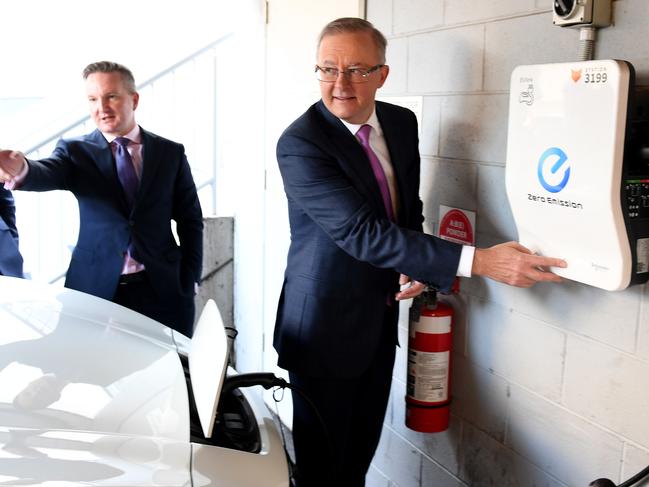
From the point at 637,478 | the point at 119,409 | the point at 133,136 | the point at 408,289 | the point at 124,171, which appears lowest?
the point at 637,478

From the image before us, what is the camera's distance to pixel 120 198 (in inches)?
107

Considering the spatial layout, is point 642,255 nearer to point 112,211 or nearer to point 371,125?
point 371,125

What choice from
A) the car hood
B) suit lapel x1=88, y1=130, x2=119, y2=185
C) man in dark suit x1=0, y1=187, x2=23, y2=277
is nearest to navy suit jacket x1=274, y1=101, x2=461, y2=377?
the car hood

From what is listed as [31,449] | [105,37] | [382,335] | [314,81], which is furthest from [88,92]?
[105,37]

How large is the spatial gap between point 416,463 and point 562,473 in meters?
0.72

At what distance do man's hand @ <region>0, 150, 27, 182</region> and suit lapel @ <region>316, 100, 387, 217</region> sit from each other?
1127mm

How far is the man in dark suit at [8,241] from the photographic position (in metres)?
2.81

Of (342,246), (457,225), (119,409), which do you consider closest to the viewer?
(119,409)

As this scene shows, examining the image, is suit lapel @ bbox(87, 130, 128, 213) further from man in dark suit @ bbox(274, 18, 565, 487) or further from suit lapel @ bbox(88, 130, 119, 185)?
man in dark suit @ bbox(274, 18, 565, 487)

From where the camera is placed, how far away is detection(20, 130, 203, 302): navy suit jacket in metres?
2.70

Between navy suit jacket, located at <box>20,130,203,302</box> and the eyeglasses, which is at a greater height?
the eyeglasses

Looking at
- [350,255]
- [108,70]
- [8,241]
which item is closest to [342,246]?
[350,255]

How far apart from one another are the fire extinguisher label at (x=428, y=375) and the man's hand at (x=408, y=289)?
0.81ft

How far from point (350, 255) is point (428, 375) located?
53 centimetres
